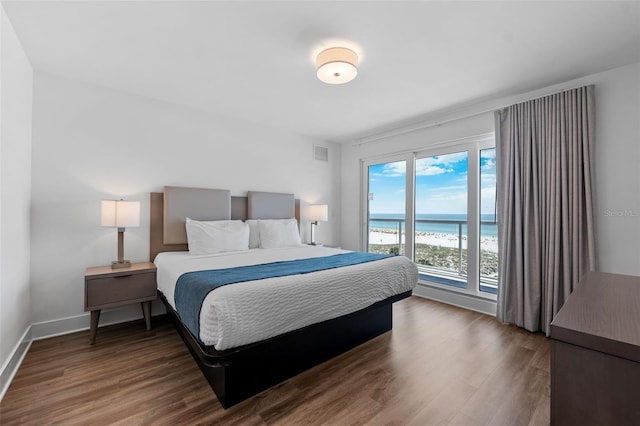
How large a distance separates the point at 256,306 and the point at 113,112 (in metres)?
2.88

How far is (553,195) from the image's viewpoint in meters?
2.75

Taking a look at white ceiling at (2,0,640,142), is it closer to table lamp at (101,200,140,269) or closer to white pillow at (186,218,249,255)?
table lamp at (101,200,140,269)

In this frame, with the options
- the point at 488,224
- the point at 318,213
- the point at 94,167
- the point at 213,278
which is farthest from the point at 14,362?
the point at 488,224

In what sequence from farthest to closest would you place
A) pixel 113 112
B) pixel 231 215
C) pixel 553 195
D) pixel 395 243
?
pixel 395 243
pixel 231 215
pixel 113 112
pixel 553 195

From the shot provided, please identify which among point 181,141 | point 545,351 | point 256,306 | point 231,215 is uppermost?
point 181,141

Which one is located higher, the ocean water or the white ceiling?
the white ceiling

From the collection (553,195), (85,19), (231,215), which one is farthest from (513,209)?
(85,19)

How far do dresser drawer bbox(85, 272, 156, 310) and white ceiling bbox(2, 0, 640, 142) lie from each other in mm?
1997

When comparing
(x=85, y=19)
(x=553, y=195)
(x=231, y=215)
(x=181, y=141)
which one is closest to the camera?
(x=85, y=19)

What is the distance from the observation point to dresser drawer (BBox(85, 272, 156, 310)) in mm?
2463

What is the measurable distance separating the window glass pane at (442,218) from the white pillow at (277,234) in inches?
74.9

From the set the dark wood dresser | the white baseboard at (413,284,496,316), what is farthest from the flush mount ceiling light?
the white baseboard at (413,284,496,316)

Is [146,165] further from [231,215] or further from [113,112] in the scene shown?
[231,215]

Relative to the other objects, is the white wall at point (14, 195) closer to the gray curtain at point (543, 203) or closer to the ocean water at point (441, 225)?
the ocean water at point (441, 225)
